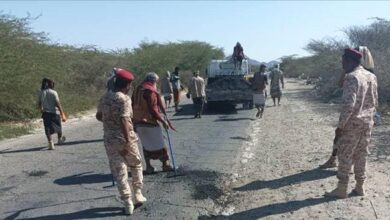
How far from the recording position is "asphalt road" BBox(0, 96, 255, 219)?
6.44 m

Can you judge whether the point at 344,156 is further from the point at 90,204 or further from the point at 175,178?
the point at 90,204

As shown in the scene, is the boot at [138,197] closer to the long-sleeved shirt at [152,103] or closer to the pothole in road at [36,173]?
the long-sleeved shirt at [152,103]

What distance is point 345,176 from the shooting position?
20.8ft

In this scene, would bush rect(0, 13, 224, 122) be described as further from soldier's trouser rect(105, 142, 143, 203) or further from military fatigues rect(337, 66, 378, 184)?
military fatigues rect(337, 66, 378, 184)

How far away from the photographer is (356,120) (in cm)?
627

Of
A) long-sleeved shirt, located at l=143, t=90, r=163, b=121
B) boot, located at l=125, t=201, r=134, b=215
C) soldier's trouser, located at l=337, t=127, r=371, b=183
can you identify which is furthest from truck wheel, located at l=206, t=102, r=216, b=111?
boot, located at l=125, t=201, r=134, b=215

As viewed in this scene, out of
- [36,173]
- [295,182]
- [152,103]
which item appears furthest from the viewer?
[36,173]

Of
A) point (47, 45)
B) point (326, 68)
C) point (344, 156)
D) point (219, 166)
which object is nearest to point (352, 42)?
point (326, 68)

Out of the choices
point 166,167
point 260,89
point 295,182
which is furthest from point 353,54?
point 260,89

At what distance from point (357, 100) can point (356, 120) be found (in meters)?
0.25

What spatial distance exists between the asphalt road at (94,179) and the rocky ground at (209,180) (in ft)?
0.05

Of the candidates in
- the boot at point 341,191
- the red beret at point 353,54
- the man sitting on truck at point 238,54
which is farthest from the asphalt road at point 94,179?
the man sitting on truck at point 238,54

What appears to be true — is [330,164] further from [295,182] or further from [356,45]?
[356,45]

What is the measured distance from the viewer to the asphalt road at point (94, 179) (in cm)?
644
